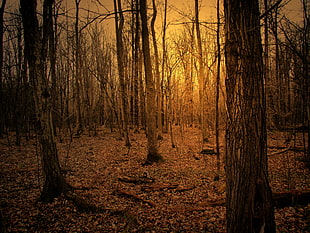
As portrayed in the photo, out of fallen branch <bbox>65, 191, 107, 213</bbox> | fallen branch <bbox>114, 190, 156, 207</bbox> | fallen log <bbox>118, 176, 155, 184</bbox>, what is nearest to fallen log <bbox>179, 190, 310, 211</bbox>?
fallen branch <bbox>114, 190, 156, 207</bbox>

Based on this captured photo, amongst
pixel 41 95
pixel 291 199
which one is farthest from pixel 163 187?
pixel 41 95

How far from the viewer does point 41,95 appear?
3.79 meters

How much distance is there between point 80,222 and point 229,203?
2.90 meters

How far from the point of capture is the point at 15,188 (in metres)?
4.92

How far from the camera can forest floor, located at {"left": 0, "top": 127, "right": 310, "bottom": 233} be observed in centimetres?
320

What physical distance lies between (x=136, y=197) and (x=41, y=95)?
3326mm

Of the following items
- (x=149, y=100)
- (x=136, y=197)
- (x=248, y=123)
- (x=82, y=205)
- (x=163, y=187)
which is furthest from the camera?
(x=149, y=100)

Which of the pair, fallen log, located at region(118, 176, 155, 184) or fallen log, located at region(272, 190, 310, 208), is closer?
fallen log, located at region(272, 190, 310, 208)

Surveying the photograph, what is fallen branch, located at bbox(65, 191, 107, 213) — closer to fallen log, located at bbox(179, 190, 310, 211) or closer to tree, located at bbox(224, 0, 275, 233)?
tree, located at bbox(224, 0, 275, 233)

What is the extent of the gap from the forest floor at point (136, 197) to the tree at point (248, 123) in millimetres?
1336

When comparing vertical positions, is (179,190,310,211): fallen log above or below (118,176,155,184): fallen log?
above

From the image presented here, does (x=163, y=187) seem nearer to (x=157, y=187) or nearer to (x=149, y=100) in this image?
(x=157, y=187)

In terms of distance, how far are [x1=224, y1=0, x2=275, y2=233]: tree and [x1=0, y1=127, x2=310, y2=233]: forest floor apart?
52.6 inches

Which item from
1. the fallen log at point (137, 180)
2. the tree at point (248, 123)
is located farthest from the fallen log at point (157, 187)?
the tree at point (248, 123)
